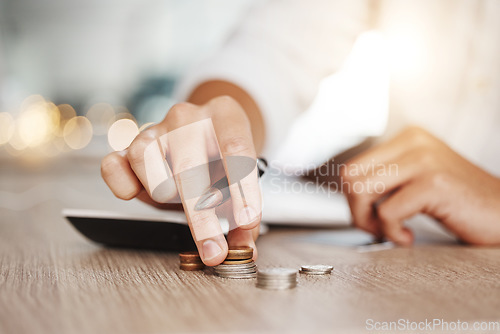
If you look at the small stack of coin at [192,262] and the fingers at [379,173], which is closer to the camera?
the small stack of coin at [192,262]

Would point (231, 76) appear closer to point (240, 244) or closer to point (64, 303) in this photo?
point (240, 244)

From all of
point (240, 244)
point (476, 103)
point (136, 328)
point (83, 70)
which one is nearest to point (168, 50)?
point (83, 70)

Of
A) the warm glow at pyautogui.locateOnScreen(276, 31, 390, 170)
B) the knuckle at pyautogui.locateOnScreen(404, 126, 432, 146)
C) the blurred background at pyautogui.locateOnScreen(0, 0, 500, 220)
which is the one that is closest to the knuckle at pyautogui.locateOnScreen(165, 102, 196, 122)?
the knuckle at pyautogui.locateOnScreen(404, 126, 432, 146)

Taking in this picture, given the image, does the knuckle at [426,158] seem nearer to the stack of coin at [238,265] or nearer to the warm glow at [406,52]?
the stack of coin at [238,265]

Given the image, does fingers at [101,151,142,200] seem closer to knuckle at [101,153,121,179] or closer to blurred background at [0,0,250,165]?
knuckle at [101,153,121,179]

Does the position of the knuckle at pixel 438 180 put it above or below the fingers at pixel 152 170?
below

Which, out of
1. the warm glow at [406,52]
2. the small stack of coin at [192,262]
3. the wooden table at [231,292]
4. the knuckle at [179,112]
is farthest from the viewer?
the warm glow at [406,52]

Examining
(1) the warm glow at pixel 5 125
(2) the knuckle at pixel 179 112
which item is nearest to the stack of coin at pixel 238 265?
(2) the knuckle at pixel 179 112

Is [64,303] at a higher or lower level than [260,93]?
lower

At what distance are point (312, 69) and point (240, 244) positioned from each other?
996 mm

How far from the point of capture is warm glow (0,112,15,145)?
11.5 ft

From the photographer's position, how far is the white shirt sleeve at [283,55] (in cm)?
132

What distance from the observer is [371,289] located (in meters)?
0.43

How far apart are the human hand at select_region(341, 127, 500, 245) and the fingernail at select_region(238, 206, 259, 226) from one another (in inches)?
14.6
